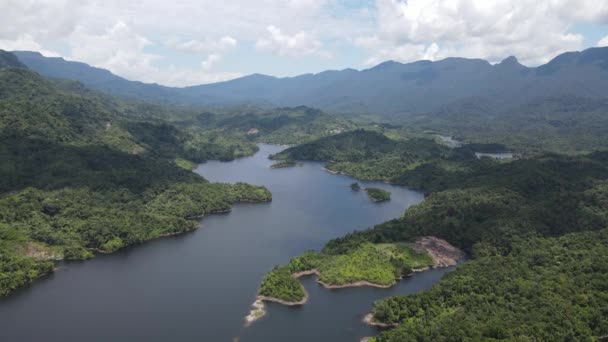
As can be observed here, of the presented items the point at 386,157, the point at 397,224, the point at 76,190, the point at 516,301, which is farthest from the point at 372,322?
the point at 386,157

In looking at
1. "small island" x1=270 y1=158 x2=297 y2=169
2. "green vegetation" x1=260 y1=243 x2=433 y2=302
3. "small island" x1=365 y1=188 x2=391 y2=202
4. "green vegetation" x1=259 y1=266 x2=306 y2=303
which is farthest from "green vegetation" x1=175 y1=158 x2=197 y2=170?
"green vegetation" x1=259 y1=266 x2=306 y2=303

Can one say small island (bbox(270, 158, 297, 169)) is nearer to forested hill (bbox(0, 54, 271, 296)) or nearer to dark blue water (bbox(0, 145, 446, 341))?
forested hill (bbox(0, 54, 271, 296))

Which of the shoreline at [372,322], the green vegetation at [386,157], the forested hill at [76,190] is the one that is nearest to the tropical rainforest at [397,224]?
the forested hill at [76,190]

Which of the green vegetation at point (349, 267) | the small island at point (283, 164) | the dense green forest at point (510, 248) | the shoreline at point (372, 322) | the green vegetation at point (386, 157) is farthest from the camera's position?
the small island at point (283, 164)

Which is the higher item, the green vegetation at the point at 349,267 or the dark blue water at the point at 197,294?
the green vegetation at the point at 349,267

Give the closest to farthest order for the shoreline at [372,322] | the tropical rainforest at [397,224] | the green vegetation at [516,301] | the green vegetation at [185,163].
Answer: the green vegetation at [516,301] < the tropical rainforest at [397,224] < the shoreline at [372,322] < the green vegetation at [185,163]

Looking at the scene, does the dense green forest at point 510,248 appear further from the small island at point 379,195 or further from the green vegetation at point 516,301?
the small island at point 379,195
